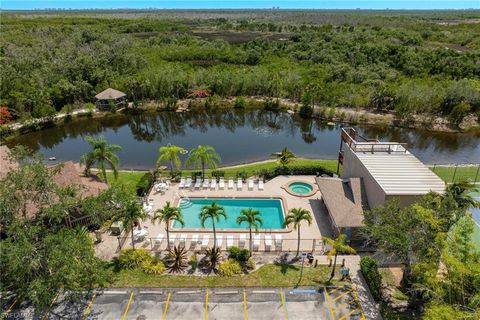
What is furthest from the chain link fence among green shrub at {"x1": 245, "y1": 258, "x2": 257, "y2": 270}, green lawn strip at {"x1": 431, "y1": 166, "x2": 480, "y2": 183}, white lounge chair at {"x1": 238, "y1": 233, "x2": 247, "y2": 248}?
green shrub at {"x1": 245, "y1": 258, "x2": 257, "y2": 270}

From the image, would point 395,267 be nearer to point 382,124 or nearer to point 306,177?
point 306,177

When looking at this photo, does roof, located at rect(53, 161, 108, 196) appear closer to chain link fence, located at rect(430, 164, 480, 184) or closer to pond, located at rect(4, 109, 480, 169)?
pond, located at rect(4, 109, 480, 169)

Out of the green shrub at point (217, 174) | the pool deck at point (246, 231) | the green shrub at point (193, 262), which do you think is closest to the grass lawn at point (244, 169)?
the green shrub at point (217, 174)

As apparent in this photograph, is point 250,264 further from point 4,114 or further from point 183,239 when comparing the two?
point 4,114

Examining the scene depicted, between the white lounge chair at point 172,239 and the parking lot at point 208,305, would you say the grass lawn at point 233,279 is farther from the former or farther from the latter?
the white lounge chair at point 172,239

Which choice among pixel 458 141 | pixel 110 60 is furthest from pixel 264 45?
pixel 458 141

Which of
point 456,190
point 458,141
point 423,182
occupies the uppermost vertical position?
point 456,190

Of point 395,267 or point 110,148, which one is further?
point 110,148
